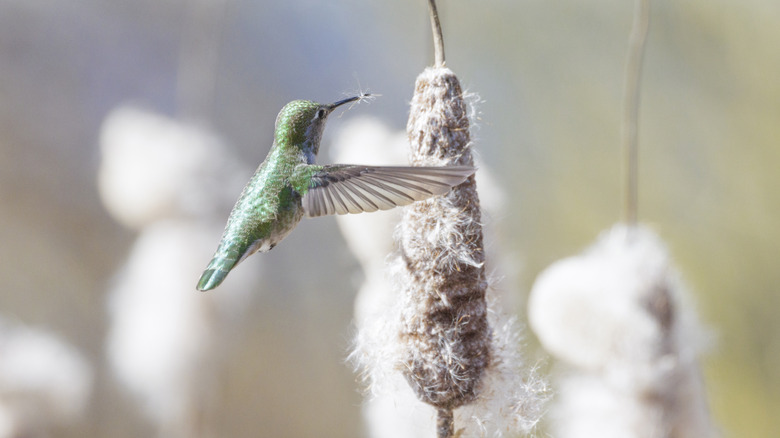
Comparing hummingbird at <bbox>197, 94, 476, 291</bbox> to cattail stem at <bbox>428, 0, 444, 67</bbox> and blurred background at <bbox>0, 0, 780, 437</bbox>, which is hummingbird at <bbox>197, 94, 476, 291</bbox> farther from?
blurred background at <bbox>0, 0, 780, 437</bbox>

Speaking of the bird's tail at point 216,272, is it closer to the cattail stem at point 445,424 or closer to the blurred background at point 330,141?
the cattail stem at point 445,424

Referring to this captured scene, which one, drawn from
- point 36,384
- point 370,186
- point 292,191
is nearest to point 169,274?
point 36,384

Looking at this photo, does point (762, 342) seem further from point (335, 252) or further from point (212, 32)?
point (212, 32)

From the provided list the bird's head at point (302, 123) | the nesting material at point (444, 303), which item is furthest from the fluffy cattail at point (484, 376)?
the bird's head at point (302, 123)

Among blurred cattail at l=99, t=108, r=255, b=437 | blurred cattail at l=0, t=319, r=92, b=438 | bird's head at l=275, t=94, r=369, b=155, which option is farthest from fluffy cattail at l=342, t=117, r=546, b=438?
blurred cattail at l=0, t=319, r=92, b=438

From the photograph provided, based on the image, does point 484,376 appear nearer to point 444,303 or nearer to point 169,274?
point 444,303

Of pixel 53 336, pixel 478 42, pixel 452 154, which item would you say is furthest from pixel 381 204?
pixel 478 42

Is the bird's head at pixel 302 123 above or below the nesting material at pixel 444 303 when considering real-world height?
above
